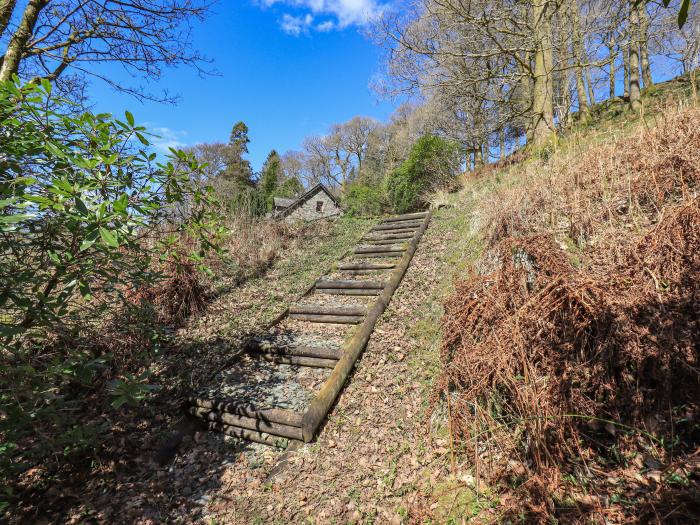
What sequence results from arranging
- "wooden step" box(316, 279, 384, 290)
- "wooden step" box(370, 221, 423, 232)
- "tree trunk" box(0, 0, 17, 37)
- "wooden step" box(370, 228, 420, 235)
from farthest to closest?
"wooden step" box(370, 221, 423, 232)
"wooden step" box(370, 228, 420, 235)
"wooden step" box(316, 279, 384, 290)
"tree trunk" box(0, 0, 17, 37)

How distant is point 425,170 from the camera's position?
41.8 feet

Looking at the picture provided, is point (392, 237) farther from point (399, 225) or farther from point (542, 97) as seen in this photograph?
point (542, 97)

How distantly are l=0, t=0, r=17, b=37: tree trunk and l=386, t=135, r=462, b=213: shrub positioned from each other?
10873mm

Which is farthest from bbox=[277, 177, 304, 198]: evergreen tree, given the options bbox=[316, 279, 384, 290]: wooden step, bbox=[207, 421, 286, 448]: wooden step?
bbox=[207, 421, 286, 448]: wooden step

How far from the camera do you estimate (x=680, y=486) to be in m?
1.71

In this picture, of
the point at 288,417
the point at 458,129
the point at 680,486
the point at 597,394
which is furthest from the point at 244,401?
the point at 458,129

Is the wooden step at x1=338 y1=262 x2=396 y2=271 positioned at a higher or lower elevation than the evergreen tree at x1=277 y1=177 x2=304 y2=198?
lower

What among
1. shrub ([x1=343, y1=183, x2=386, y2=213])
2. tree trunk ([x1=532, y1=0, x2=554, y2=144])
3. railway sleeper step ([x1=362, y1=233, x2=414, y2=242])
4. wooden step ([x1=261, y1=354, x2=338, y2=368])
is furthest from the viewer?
shrub ([x1=343, y1=183, x2=386, y2=213])

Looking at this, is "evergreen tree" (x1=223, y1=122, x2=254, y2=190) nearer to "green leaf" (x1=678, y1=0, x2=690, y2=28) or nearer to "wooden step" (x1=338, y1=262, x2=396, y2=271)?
"wooden step" (x1=338, y1=262, x2=396, y2=271)

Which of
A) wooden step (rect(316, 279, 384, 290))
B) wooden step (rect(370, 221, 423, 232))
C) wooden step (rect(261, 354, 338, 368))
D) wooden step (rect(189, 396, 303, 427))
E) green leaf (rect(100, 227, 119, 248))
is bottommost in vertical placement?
wooden step (rect(189, 396, 303, 427))

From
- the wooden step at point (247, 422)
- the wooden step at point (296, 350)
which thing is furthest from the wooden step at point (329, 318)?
the wooden step at point (247, 422)

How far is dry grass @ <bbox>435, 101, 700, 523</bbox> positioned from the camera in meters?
1.99

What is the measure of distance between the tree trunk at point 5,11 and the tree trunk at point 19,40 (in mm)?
106

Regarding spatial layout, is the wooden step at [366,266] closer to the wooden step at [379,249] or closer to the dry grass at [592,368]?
the wooden step at [379,249]
